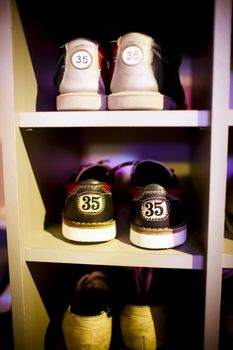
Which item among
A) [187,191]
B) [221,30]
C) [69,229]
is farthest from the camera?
[187,191]

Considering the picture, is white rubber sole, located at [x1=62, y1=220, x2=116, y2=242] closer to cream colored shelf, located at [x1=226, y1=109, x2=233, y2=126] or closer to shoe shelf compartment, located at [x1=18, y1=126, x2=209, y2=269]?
shoe shelf compartment, located at [x1=18, y1=126, x2=209, y2=269]

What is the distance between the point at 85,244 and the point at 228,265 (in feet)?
0.94

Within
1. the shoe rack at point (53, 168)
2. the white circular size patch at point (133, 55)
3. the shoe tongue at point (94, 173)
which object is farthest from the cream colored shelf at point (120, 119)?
the shoe tongue at point (94, 173)

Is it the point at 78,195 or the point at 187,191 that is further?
the point at 187,191

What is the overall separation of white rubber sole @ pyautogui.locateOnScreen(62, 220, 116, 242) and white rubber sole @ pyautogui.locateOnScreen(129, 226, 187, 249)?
0.19 feet

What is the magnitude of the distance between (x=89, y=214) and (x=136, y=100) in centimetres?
25

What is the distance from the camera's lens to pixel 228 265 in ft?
1.80

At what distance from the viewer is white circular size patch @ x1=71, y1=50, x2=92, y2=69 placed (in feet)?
1.91

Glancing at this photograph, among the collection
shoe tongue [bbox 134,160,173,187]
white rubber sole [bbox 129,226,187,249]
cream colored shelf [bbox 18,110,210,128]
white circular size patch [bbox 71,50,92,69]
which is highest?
white circular size patch [bbox 71,50,92,69]

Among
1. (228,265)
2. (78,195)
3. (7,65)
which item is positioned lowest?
(228,265)

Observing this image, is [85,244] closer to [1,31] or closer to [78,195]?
[78,195]

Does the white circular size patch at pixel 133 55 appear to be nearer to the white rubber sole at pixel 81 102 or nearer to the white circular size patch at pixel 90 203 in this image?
the white rubber sole at pixel 81 102

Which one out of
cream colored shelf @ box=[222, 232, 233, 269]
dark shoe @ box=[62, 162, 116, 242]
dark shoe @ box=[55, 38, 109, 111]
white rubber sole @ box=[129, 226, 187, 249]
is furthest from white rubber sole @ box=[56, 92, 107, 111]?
cream colored shelf @ box=[222, 232, 233, 269]

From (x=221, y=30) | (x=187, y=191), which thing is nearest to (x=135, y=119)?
(x=221, y=30)
